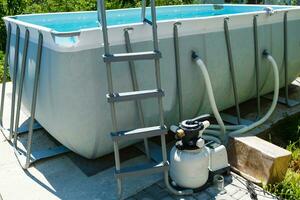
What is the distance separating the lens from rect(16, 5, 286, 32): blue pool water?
11.1 feet

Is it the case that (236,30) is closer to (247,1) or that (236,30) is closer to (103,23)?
(103,23)

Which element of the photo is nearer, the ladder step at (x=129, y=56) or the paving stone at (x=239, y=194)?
the ladder step at (x=129, y=56)

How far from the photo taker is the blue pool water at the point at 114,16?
3.38m

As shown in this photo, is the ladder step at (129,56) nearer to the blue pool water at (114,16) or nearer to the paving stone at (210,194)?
the paving stone at (210,194)

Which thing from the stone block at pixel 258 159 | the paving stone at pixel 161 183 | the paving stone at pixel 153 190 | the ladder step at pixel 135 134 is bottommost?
the paving stone at pixel 153 190

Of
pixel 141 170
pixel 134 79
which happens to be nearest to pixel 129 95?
pixel 134 79

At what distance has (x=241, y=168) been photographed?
8.15 feet

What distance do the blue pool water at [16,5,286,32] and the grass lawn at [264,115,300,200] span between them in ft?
4.38

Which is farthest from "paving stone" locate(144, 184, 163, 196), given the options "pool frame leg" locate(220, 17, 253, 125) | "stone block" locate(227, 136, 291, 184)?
"pool frame leg" locate(220, 17, 253, 125)

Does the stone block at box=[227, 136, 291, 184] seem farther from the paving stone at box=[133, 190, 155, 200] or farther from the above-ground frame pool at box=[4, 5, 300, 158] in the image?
the paving stone at box=[133, 190, 155, 200]

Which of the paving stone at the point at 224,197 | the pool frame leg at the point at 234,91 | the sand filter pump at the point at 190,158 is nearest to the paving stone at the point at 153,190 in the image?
the sand filter pump at the point at 190,158

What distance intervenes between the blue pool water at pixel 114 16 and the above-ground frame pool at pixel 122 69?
0.01m

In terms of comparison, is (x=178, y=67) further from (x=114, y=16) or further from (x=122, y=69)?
(x=114, y=16)

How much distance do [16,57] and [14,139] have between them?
70 cm
